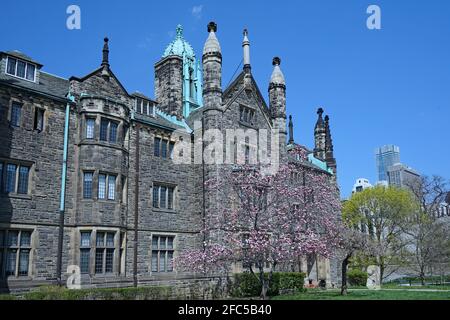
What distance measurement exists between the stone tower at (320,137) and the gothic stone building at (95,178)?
18.0 meters

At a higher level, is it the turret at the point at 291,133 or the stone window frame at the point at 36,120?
the turret at the point at 291,133

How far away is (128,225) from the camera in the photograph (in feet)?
80.9

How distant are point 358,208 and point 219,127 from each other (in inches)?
1254

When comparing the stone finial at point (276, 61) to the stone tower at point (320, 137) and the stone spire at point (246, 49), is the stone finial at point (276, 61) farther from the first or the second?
the stone tower at point (320, 137)

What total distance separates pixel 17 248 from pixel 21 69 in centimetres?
938

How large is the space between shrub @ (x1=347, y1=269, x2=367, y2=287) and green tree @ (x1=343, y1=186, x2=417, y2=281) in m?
2.73

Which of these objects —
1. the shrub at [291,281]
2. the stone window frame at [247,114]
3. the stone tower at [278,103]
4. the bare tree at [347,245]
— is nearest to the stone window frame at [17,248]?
the stone window frame at [247,114]

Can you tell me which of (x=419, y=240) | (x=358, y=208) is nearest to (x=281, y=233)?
(x=419, y=240)

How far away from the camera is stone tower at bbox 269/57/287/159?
111 ft

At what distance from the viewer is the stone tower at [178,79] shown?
107 ft

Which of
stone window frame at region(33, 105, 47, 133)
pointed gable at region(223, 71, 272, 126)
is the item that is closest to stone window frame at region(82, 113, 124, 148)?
stone window frame at region(33, 105, 47, 133)

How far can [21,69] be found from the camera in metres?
22.7

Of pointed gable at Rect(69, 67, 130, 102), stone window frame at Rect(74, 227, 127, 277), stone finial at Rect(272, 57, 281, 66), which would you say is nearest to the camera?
stone window frame at Rect(74, 227, 127, 277)

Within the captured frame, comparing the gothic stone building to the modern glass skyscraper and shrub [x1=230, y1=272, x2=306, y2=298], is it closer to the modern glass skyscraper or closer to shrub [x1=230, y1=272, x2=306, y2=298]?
shrub [x1=230, y1=272, x2=306, y2=298]
